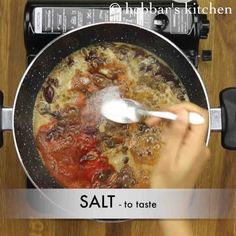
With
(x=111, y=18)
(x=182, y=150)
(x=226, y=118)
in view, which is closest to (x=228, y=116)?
(x=226, y=118)

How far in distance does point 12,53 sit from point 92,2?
0.18 m

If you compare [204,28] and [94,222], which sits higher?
[204,28]

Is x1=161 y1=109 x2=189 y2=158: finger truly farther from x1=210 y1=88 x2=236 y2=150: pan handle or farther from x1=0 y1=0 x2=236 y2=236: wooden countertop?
x1=0 y1=0 x2=236 y2=236: wooden countertop

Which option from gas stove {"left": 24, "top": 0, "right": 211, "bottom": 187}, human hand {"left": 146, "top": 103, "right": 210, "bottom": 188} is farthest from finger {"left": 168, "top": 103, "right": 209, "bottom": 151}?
gas stove {"left": 24, "top": 0, "right": 211, "bottom": 187}

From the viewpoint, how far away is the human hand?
760 millimetres

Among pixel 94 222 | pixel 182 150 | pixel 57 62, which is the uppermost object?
pixel 57 62

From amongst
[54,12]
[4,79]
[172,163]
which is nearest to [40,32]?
[54,12]

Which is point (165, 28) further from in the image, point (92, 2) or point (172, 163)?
point (172, 163)

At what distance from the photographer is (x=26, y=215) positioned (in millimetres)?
980

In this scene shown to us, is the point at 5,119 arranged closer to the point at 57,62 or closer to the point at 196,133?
the point at 57,62

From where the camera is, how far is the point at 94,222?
987mm

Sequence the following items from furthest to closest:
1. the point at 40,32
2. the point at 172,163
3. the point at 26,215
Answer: the point at 26,215 < the point at 40,32 < the point at 172,163

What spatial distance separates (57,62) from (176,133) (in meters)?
0.23

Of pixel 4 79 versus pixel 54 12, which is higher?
pixel 54 12
